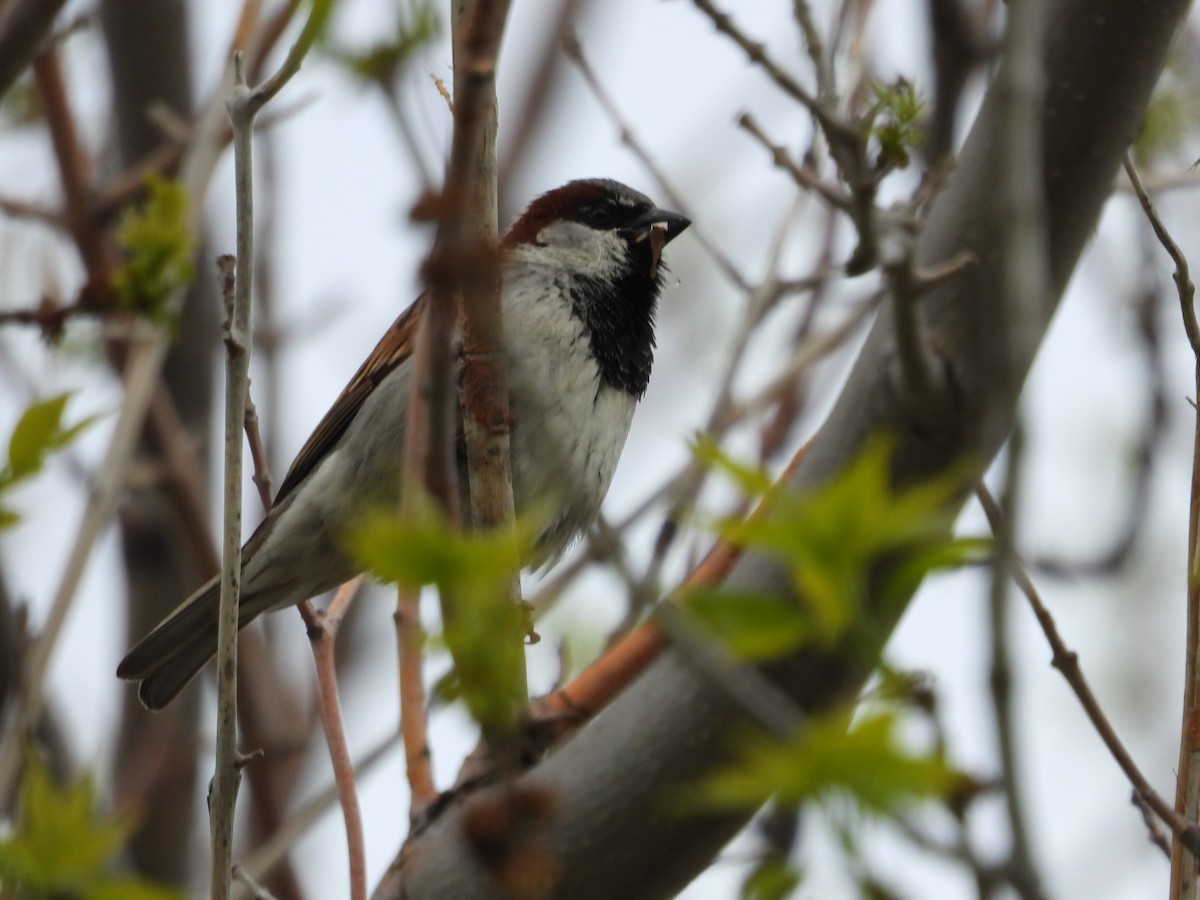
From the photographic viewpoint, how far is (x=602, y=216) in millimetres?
3803

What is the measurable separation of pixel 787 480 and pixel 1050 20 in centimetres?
62

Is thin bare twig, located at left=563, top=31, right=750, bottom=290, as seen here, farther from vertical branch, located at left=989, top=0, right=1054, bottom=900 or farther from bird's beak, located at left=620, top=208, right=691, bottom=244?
vertical branch, located at left=989, top=0, right=1054, bottom=900

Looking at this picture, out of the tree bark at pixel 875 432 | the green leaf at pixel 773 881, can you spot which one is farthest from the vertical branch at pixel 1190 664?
the green leaf at pixel 773 881

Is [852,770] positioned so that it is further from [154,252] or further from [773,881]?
[154,252]

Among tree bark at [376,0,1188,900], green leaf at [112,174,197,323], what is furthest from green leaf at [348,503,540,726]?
green leaf at [112,174,197,323]

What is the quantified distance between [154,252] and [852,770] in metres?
1.79

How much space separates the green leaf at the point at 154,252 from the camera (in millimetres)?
2506

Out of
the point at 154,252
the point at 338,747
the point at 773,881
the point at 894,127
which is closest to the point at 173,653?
the point at 154,252

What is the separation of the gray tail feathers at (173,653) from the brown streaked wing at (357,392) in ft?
1.09

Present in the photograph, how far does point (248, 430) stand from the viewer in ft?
7.48

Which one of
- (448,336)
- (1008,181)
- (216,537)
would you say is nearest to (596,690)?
(448,336)

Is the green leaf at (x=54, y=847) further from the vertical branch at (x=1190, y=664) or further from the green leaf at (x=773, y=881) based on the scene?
the vertical branch at (x=1190, y=664)

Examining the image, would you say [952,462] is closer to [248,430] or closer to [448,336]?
[448,336]

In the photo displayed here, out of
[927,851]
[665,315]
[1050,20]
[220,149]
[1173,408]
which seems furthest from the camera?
[665,315]
